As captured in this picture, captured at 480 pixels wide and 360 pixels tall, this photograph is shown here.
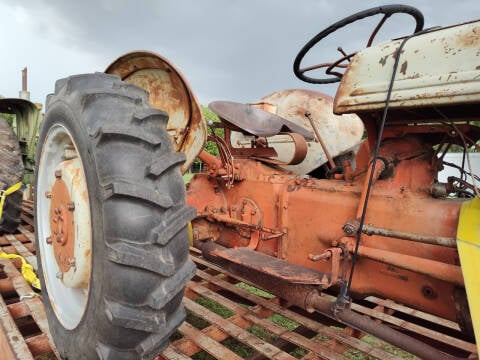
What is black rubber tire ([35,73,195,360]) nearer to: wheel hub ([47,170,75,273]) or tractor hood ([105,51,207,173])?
wheel hub ([47,170,75,273])

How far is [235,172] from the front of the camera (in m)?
1.96

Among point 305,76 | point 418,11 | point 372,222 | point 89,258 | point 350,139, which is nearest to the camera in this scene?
point 89,258

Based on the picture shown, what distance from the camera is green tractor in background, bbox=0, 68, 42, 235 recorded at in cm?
262

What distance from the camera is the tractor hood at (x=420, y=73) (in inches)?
40.2

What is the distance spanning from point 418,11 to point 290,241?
1.17 m

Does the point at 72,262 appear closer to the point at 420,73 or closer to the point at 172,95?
the point at 172,95

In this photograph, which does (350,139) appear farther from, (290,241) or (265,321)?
(265,321)

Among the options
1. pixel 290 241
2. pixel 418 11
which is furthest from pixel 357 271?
pixel 418 11

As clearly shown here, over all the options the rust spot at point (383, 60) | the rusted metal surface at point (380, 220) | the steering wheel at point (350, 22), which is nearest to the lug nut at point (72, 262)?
the rusted metal surface at point (380, 220)

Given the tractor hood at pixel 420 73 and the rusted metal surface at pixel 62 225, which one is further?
the rusted metal surface at pixel 62 225

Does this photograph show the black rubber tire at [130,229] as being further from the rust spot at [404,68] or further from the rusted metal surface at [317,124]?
the rusted metal surface at [317,124]

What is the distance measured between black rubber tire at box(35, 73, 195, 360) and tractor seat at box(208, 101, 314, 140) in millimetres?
825

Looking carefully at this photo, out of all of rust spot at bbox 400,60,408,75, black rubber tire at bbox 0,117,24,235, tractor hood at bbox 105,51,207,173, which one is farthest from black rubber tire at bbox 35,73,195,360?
black rubber tire at bbox 0,117,24,235

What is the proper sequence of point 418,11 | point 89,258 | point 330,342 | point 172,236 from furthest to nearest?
point 330,342 → point 418,11 → point 89,258 → point 172,236
